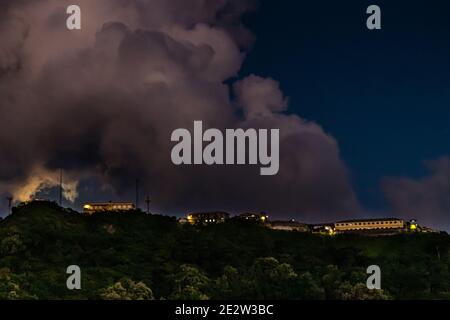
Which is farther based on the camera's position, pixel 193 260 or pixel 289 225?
pixel 289 225

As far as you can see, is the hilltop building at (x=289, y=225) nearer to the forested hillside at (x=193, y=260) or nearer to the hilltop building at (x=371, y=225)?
the hilltop building at (x=371, y=225)

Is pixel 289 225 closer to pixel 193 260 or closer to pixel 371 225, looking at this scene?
pixel 371 225

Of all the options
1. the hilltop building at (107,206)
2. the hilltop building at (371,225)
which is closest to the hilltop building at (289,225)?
the hilltop building at (371,225)

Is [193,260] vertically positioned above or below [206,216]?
below

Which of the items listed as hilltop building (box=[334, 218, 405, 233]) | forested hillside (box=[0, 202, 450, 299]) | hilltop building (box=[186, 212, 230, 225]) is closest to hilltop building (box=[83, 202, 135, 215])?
hilltop building (box=[186, 212, 230, 225])

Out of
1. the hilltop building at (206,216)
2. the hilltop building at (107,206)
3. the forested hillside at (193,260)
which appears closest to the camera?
the forested hillside at (193,260)

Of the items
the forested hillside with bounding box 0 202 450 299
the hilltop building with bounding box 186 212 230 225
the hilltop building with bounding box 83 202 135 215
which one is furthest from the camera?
the hilltop building with bounding box 186 212 230 225

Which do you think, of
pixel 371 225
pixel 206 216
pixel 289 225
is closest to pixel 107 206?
pixel 206 216

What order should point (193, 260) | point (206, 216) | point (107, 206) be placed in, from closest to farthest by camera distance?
point (193, 260)
point (107, 206)
point (206, 216)

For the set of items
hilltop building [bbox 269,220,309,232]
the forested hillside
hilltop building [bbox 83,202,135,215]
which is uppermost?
hilltop building [bbox 83,202,135,215]

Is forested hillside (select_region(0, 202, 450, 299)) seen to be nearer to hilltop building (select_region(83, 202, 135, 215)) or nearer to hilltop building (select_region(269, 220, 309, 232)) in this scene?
hilltop building (select_region(269, 220, 309, 232))

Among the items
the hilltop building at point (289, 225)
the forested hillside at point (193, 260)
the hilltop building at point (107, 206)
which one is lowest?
the forested hillside at point (193, 260)

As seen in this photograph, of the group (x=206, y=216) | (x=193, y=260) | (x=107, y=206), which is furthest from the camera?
(x=206, y=216)
